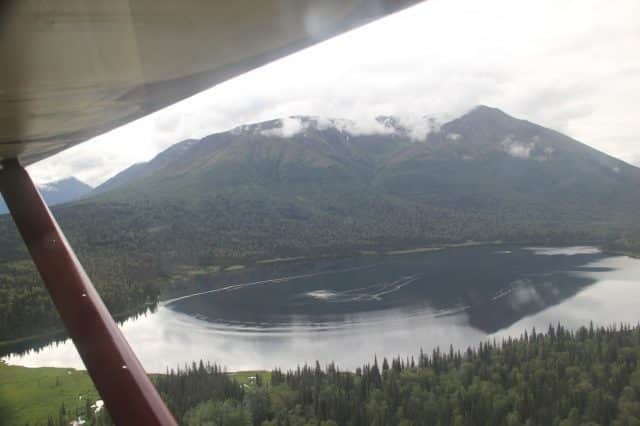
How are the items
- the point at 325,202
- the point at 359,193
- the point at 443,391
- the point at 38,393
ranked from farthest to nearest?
1. the point at 359,193
2. the point at 325,202
3. the point at 443,391
4. the point at 38,393

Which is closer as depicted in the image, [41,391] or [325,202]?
[41,391]

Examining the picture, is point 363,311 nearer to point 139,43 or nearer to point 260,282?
point 260,282

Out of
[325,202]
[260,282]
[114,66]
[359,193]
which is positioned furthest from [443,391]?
[359,193]

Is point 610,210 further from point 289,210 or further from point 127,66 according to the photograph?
point 127,66

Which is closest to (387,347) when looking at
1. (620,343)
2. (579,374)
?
(579,374)

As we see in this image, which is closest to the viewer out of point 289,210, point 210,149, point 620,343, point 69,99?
point 69,99
